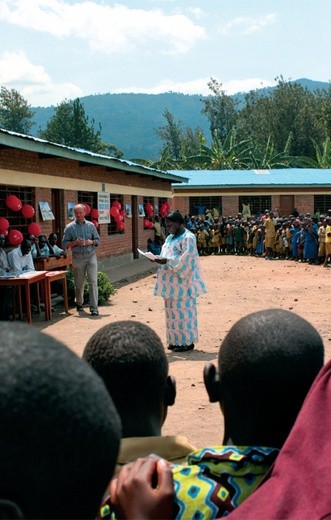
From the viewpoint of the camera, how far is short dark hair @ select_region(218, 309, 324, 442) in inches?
65.5

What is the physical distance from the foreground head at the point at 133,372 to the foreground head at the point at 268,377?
0.71 ft

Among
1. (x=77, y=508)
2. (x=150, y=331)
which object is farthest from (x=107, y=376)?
(x=77, y=508)

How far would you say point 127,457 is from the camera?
1.67 metres

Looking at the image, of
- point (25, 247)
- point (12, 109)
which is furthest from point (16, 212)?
point (12, 109)

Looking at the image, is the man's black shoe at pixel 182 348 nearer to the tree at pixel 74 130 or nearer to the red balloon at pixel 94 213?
the red balloon at pixel 94 213

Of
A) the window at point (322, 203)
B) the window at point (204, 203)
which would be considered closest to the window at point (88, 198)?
the window at point (204, 203)

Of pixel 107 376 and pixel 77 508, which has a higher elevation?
pixel 77 508

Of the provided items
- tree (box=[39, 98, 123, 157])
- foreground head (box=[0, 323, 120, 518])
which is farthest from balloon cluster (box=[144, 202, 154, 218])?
tree (box=[39, 98, 123, 157])

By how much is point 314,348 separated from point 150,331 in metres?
0.54

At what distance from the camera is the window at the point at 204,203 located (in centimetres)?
3003

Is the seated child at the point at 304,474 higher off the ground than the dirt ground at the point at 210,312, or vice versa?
the seated child at the point at 304,474

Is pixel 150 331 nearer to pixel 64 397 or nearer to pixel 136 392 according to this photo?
pixel 136 392

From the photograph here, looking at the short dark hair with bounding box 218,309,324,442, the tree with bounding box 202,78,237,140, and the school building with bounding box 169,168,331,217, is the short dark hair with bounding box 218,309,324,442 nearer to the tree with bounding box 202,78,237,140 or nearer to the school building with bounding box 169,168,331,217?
the school building with bounding box 169,168,331,217

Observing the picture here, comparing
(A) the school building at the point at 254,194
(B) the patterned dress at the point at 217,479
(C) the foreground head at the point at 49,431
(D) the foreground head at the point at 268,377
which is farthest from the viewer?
(A) the school building at the point at 254,194
